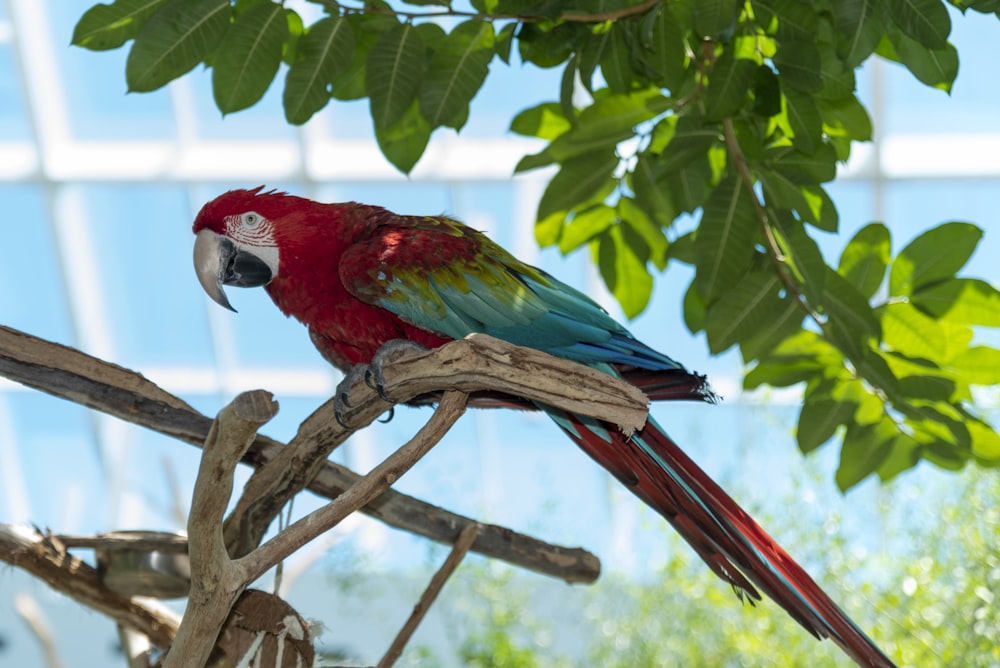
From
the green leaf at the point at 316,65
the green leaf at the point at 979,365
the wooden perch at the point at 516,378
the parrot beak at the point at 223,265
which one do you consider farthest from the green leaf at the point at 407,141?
the green leaf at the point at 979,365

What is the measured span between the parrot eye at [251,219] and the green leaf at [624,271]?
2.08 feet

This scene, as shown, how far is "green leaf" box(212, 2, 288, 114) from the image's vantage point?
4.78ft

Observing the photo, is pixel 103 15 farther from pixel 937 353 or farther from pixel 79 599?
pixel 937 353

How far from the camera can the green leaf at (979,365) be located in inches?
64.7

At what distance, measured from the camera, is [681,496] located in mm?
1377

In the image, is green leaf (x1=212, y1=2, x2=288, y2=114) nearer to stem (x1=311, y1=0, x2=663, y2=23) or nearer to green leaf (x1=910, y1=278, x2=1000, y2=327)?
stem (x1=311, y1=0, x2=663, y2=23)

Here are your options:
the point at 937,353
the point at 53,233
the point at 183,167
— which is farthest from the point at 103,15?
the point at 53,233

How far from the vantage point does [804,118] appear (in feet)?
4.84

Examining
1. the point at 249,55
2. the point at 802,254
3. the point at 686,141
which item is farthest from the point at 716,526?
the point at 249,55

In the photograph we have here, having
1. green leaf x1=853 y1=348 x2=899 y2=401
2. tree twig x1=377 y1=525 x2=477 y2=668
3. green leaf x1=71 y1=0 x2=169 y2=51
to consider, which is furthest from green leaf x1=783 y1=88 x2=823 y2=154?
green leaf x1=71 y1=0 x2=169 y2=51

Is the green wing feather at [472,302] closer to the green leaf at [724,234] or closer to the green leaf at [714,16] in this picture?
the green leaf at [724,234]

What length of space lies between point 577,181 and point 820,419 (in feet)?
1.87

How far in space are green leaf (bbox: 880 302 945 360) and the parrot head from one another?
3.24ft

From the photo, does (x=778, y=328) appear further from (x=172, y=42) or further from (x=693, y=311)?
(x=172, y=42)
